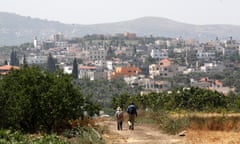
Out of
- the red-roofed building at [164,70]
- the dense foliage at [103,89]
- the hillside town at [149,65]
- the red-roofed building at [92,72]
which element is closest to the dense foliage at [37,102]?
the dense foliage at [103,89]

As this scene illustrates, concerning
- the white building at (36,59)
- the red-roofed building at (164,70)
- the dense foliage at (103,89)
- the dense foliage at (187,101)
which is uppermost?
the dense foliage at (187,101)

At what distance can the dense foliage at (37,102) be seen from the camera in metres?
17.9

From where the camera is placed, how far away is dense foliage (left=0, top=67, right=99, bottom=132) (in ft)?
58.8

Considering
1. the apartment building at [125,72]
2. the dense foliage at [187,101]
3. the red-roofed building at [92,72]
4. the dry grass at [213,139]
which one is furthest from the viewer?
the red-roofed building at [92,72]

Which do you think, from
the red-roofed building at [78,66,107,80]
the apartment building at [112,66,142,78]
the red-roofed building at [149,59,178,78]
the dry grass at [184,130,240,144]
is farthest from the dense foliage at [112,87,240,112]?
the red-roofed building at [78,66,107,80]

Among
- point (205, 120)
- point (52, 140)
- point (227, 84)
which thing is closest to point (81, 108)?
point (205, 120)

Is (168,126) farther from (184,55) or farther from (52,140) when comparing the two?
(184,55)

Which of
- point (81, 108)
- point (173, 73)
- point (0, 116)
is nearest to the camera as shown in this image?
point (0, 116)

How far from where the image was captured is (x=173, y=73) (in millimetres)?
129000

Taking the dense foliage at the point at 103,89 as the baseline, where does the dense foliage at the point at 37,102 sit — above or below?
above

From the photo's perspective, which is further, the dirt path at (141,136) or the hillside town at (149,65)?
the hillside town at (149,65)

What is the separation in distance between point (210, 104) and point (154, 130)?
7.75 m

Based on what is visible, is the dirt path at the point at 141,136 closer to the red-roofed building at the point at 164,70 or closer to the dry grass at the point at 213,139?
the dry grass at the point at 213,139

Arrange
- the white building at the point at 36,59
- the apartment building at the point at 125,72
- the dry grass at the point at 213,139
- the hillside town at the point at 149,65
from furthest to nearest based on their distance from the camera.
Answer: the white building at the point at 36,59 < the apartment building at the point at 125,72 < the hillside town at the point at 149,65 < the dry grass at the point at 213,139
